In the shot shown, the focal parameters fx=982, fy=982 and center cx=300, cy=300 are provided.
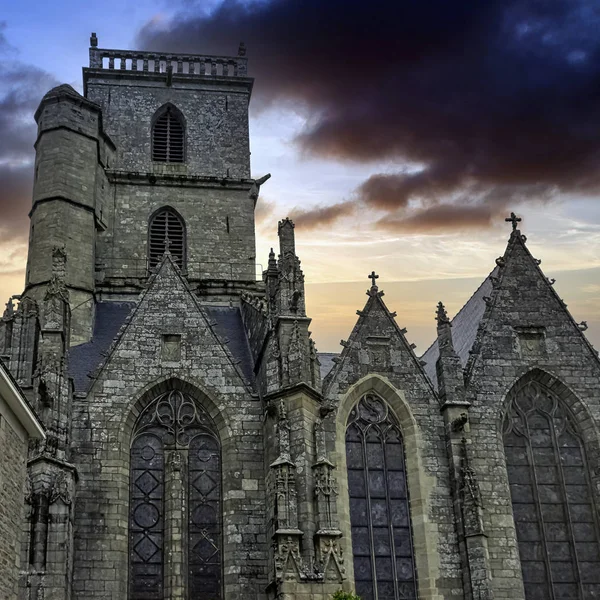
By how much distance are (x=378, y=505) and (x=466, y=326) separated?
6.87 metres

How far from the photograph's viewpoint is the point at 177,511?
20766 mm

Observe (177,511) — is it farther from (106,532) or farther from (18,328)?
(18,328)

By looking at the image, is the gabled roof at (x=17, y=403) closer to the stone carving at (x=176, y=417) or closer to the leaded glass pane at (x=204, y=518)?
the stone carving at (x=176, y=417)

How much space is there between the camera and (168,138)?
3259 cm

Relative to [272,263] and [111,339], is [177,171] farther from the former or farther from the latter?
[111,339]

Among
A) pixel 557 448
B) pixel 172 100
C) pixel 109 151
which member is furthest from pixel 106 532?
pixel 172 100

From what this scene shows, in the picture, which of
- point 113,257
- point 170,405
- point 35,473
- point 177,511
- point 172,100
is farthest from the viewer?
point 172,100

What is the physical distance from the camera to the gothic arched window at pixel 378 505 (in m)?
21.1

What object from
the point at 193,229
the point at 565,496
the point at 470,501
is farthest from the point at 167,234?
the point at 565,496

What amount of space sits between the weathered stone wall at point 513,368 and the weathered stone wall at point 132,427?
16.8 ft

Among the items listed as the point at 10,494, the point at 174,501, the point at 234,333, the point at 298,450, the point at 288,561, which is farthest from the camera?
the point at 234,333

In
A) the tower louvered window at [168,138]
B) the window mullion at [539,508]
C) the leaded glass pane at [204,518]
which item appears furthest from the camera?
the tower louvered window at [168,138]

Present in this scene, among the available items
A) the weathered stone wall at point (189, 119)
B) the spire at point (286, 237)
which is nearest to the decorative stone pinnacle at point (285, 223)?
the spire at point (286, 237)

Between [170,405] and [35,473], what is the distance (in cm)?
401
